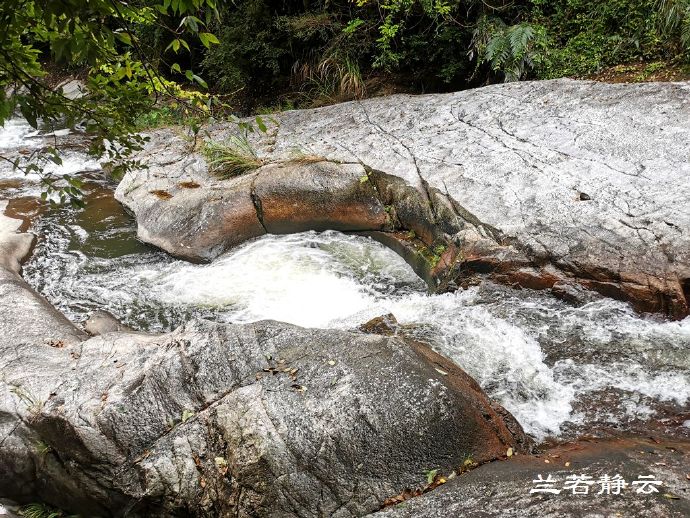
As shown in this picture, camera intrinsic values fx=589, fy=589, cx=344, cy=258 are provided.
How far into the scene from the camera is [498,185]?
5.74m

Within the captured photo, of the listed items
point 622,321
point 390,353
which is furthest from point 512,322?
point 390,353

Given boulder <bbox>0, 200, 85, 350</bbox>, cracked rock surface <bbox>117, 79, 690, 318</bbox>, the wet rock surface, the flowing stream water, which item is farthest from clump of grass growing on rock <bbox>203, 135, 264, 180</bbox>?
the wet rock surface

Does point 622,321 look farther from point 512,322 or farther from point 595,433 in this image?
point 595,433

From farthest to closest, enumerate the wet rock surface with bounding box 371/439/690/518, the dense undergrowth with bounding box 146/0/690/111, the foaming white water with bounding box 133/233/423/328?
the dense undergrowth with bounding box 146/0/690/111
the foaming white water with bounding box 133/233/423/328
the wet rock surface with bounding box 371/439/690/518

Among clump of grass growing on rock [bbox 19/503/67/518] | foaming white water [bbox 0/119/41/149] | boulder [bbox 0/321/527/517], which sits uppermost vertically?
boulder [bbox 0/321/527/517]

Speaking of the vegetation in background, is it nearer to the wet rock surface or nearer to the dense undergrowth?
the dense undergrowth

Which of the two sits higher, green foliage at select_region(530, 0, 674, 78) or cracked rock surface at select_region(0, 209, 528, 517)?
green foliage at select_region(530, 0, 674, 78)

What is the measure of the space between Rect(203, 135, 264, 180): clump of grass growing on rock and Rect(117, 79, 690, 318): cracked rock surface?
0.53 feet

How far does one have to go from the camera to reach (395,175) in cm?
637

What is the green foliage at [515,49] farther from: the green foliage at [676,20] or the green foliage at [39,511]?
the green foliage at [39,511]

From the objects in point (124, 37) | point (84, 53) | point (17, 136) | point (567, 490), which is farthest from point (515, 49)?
point (17, 136)

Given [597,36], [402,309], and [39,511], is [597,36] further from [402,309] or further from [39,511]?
[39,511]

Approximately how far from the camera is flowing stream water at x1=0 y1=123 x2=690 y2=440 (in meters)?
4.04

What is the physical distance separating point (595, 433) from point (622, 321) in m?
1.28
